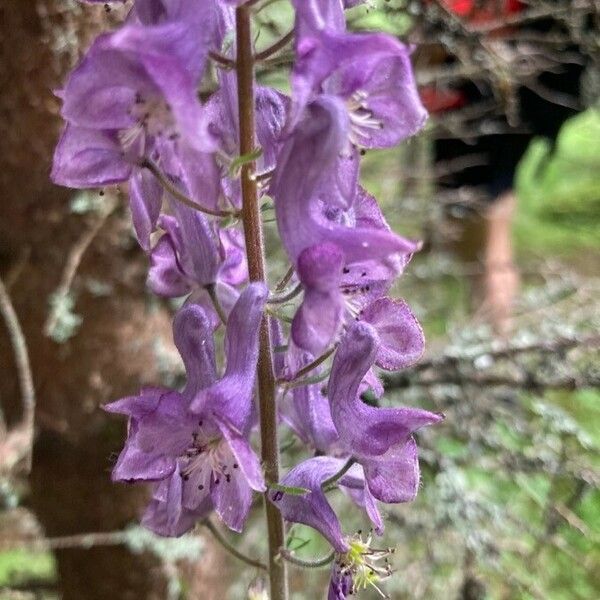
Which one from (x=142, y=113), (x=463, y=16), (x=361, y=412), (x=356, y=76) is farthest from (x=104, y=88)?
(x=463, y=16)

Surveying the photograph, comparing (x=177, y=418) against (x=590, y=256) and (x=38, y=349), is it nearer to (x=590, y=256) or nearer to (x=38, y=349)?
(x=38, y=349)

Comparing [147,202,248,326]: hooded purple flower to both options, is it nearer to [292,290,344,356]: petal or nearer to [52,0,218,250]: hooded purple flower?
[52,0,218,250]: hooded purple flower

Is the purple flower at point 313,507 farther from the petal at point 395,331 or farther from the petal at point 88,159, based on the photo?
the petal at point 88,159

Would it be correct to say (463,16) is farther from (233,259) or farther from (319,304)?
(319,304)

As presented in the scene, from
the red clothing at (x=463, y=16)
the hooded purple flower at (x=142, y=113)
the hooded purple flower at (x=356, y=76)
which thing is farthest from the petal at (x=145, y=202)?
the red clothing at (x=463, y=16)

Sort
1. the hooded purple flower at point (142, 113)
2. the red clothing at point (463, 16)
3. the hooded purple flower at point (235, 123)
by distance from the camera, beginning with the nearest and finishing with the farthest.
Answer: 1. the hooded purple flower at point (142, 113)
2. the hooded purple flower at point (235, 123)
3. the red clothing at point (463, 16)

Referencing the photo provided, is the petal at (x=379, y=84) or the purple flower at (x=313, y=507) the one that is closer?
the petal at (x=379, y=84)
